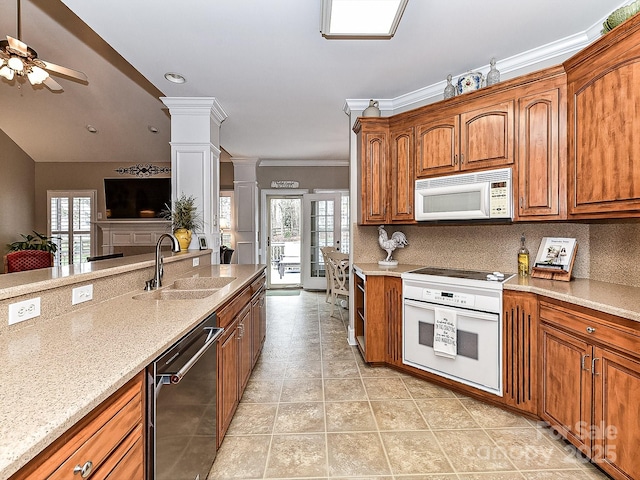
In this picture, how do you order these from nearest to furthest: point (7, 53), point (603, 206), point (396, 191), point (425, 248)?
point (603, 206), point (7, 53), point (396, 191), point (425, 248)

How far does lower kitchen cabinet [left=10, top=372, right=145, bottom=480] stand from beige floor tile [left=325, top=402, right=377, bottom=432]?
140 centimetres

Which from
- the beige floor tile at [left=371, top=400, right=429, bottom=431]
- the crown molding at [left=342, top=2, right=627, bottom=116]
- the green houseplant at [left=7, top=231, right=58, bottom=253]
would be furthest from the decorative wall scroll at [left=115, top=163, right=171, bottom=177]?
Answer: the beige floor tile at [left=371, top=400, right=429, bottom=431]

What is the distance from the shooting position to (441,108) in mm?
2922

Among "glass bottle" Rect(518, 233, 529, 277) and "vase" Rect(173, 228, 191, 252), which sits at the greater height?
"vase" Rect(173, 228, 191, 252)

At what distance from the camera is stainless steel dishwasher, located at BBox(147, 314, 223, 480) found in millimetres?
1112

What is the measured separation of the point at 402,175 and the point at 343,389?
2009 millimetres

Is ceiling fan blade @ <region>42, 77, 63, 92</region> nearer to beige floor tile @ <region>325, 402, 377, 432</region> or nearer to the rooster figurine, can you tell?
the rooster figurine

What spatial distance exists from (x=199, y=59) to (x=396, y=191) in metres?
2.11

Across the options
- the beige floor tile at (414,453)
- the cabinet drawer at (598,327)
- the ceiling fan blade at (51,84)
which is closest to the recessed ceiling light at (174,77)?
the ceiling fan blade at (51,84)

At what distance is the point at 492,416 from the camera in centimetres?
229

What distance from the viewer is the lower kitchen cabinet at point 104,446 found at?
70 centimetres

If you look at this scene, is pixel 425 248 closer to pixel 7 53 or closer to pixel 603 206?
pixel 603 206

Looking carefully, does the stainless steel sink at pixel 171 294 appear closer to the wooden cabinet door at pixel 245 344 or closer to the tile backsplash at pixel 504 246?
the wooden cabinet door at pixel 245 344

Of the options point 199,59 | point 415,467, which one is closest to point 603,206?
point 415,467
